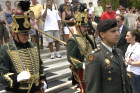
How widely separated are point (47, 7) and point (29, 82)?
489 cm

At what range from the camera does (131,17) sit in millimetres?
13172

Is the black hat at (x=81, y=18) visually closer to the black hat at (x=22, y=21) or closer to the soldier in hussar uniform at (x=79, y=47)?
the soldier in hussar uniform at (x=79, y=47)

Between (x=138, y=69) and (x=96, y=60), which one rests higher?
(x=96, y=60)

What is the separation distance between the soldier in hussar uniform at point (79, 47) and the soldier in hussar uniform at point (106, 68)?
1515 mm

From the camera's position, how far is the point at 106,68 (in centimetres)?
249

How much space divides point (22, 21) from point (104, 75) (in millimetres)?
1683

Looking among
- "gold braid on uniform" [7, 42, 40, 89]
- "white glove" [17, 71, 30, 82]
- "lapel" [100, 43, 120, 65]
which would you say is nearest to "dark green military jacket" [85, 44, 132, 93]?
"lapel" [100, 43, 120, 65]

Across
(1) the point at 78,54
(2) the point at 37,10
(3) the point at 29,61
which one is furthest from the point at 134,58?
(2) the point at 37,10

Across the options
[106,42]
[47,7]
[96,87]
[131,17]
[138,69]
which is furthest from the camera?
[131,17]

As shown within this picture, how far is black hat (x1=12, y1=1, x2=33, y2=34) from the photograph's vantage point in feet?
10.7

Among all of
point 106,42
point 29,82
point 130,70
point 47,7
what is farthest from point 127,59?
point 47,7

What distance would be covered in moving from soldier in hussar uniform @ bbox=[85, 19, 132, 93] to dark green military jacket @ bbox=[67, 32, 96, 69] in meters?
1.53

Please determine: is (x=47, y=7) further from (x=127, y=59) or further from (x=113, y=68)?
(x=113, y=68)

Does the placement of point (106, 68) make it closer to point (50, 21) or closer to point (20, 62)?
point (20, 62)
